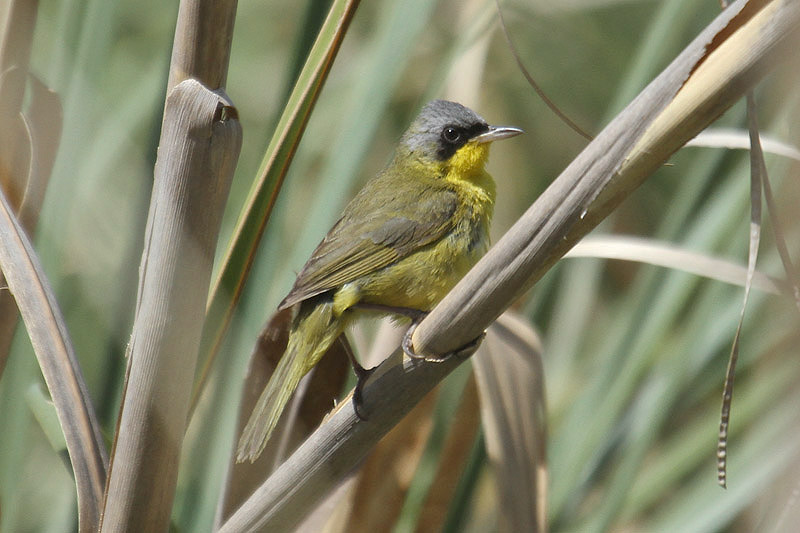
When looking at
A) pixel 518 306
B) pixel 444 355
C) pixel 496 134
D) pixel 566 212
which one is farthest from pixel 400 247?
pixel 566 212

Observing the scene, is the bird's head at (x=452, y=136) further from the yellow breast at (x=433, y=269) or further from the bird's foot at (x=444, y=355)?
the bird's foot at (x=444, y=355)

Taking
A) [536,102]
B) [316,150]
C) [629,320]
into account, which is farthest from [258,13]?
[629,320]

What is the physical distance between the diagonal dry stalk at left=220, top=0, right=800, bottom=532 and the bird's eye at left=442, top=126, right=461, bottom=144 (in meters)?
1.51

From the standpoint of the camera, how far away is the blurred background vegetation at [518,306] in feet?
6.45

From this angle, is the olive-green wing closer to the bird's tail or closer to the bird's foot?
the bird's tail

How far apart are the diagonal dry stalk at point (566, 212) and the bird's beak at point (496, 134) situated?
54.9 inches

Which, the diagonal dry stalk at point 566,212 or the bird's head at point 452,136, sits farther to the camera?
the bird's head at point 452,136

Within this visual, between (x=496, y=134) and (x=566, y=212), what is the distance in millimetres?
1565

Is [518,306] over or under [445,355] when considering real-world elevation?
under

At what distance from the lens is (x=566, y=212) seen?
104cm

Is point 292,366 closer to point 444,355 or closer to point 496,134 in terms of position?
point 444,355

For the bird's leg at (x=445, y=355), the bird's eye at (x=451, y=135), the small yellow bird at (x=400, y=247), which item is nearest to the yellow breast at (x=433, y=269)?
the small yellow bird at (x=400, y=247)

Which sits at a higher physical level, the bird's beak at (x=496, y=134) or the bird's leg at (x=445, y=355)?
the bird's beak at (x=496, y=134)

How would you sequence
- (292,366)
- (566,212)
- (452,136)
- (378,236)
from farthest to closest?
(452,136) < (378,236) < (292,366) < (566,212)
